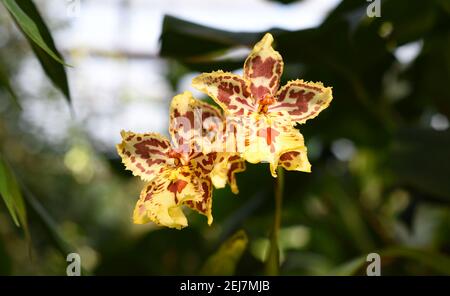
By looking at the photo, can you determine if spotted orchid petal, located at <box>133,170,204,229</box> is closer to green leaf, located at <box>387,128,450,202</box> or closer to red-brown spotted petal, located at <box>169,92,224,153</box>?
red-brown spotted petal, located at <box>169,92,224,153</box>

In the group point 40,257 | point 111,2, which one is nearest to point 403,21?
point 40,257

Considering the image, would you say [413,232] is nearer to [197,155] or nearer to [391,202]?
[391,202]

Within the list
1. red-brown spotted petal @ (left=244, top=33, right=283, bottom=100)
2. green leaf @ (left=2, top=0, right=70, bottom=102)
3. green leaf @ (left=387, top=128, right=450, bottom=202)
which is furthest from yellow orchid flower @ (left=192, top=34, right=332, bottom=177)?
green leaf @ (left=387, top=128, right=450, bottom=202)

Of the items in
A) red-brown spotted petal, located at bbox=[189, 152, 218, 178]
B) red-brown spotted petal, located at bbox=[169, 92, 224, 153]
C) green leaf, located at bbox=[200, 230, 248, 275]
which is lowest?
green leaf, located at bbox=[200, 230, 248, 275]

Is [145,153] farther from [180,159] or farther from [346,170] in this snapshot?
[346,170]

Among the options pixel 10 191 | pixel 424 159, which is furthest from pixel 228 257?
pixel 424 159

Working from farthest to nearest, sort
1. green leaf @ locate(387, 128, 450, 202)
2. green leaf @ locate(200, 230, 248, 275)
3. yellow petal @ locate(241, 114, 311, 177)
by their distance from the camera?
1. green leaf @ locate(387, 128, 450, 202)
2. green leaf @ locate(200, 230, 248, 275)
3. yellow petal @ locate(241, 114, 311, 177)

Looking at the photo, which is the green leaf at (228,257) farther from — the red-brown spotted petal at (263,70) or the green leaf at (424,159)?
the green leaf at (424,159)
